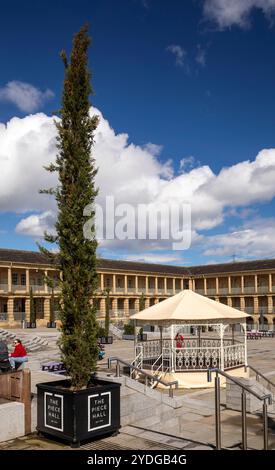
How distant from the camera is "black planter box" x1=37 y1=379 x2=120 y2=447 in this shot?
8.44 meters

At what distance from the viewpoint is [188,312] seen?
57.4 ft

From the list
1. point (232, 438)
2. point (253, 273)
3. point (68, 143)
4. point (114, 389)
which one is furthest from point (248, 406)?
point (253, 273)

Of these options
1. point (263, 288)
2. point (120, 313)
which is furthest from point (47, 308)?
point (263, 288)

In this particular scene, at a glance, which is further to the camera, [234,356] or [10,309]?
[10,309]

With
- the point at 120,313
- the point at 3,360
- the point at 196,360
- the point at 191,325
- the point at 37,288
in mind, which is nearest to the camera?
the point at 3,360

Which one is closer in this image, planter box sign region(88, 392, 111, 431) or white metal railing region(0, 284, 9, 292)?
planter box sign region(88, 392, 111, 431)

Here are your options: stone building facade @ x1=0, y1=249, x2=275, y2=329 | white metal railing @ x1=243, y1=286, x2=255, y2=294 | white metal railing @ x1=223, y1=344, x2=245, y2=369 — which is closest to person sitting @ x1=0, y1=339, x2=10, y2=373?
white metal railing @ x1=223, y1=344, x2=245, y2=369

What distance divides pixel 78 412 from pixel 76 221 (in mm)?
3661

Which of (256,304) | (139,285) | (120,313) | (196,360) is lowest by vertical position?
(120,313)

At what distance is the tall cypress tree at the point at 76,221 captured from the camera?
9.30 meters

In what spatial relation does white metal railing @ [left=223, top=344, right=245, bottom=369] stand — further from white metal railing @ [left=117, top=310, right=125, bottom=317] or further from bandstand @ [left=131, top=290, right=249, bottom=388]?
white metal railing @ [left=117, top=310, right=125, bottom=317]

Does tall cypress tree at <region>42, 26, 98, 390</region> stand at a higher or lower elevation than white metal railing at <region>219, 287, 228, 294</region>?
higher

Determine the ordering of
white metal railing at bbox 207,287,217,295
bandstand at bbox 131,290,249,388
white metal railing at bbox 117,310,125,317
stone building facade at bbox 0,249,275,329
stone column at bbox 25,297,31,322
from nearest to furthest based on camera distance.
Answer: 1. bandstand at bbox 131,290,249,388
2. stone column at bbox 25,297,31,322
3. stone building facade at bbox 0,249,275,329
4. white metal railing at bbox 117,310,125,317
5. white metal railing at bbox 207,287,217,295

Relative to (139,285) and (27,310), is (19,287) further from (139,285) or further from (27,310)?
(139,285)
